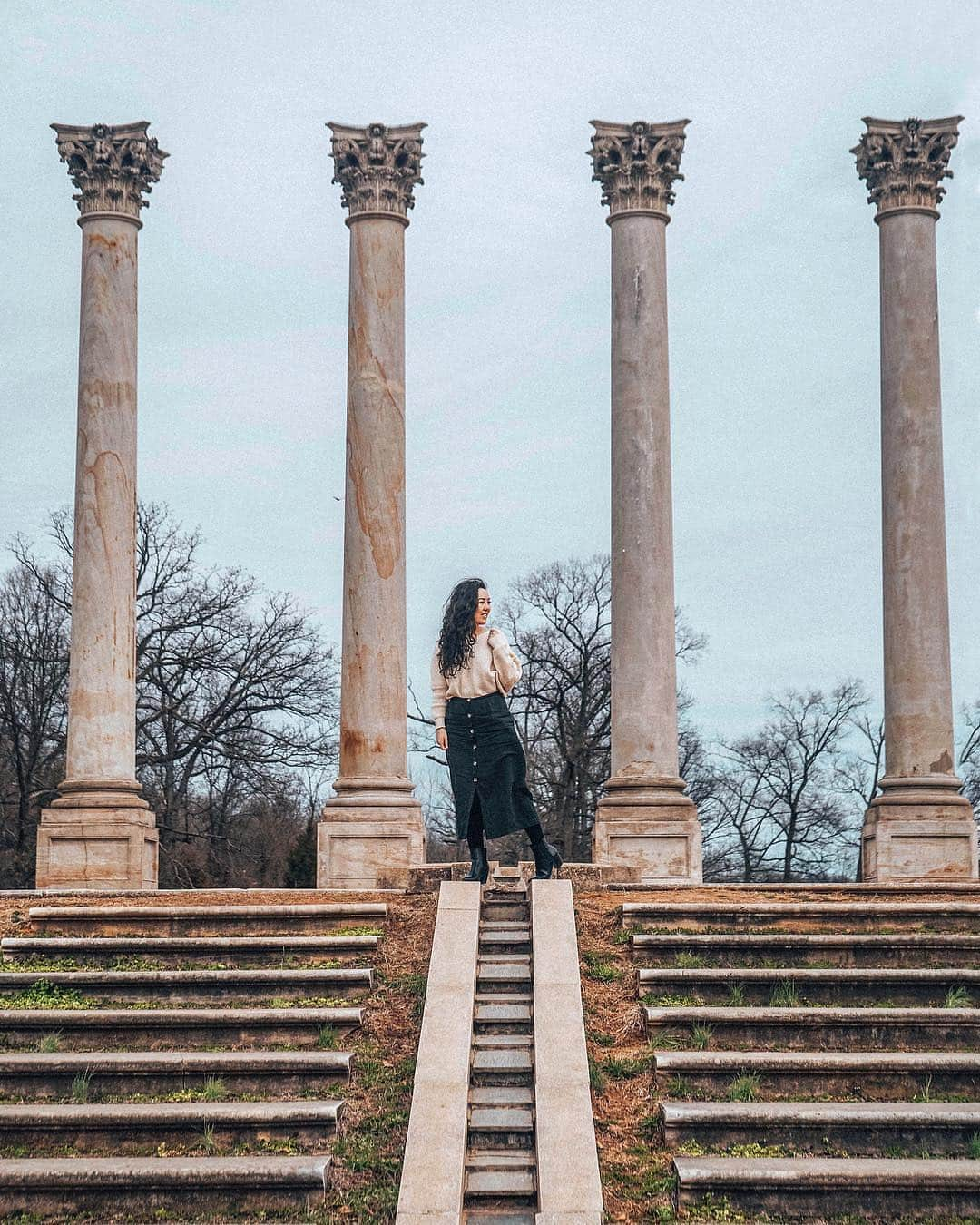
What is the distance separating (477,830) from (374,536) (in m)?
13.2

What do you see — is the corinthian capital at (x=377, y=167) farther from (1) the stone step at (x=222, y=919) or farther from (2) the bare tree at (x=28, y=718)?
(2) the bare tree at (x=28, y=718)

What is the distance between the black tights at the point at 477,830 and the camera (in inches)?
1099

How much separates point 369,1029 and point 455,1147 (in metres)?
4.22

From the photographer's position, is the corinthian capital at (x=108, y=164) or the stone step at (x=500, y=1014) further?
the corinthian capital at (x=108, y=164)

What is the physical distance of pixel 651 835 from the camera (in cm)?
3966

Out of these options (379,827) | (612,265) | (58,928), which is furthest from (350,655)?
(58,928)

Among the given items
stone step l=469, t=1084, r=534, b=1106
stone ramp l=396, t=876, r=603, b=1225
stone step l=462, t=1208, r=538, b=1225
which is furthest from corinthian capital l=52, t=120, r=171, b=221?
stone step l=462, t=1208, r=538, b=1225

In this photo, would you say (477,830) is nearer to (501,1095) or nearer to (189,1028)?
(189,1028)

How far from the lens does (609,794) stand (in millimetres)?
40406

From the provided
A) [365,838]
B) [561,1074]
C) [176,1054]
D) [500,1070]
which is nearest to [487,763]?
[500,1070]

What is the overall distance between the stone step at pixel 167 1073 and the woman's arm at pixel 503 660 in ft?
24.7

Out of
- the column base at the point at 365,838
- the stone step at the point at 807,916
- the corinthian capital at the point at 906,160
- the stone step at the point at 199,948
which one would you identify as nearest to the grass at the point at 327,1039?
the stone step at the point at 199,948

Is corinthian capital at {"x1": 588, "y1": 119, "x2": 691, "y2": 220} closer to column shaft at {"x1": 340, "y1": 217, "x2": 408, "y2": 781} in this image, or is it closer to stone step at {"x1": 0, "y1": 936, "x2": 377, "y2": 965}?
column shaft at {"x1": 340, "y1": 217, "x2": 408, "y2": 781}

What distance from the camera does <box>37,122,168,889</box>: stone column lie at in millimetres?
40656
